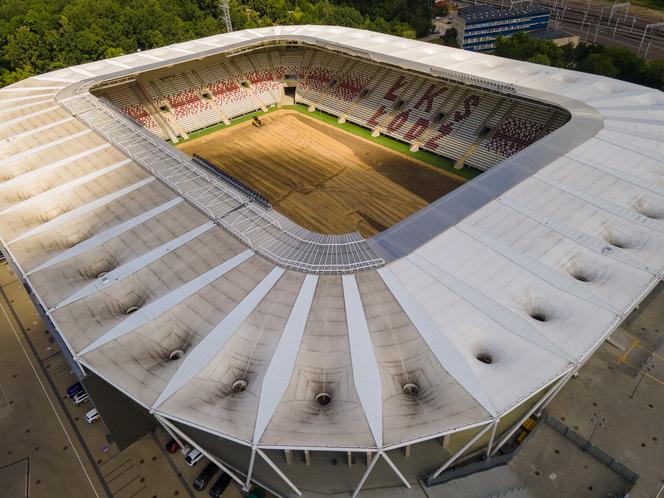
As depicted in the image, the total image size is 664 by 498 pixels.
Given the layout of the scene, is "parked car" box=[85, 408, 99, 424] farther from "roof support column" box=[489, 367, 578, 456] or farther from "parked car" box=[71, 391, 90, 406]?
"roof support column" box=[489, 367, 578, 456]

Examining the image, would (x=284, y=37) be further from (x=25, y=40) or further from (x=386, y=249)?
(x=386, y=249)

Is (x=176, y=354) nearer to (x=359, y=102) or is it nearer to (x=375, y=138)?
(x=375, y=138)

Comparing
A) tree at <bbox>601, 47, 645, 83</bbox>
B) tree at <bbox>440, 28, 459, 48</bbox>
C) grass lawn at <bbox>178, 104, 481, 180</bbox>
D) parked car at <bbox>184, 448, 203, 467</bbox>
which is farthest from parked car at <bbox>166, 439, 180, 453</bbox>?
tree at <bbox>440, 28, 459, 48</bbox>

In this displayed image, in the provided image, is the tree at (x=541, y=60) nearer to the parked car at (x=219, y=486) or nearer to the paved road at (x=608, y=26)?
the paved road at (x=608, y=26)

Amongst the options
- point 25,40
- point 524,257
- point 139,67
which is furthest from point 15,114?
point 524,257

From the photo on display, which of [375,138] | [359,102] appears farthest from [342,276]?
[359,102]

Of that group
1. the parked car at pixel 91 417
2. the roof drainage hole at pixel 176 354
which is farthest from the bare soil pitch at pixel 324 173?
the parked car at pixel 91 417
